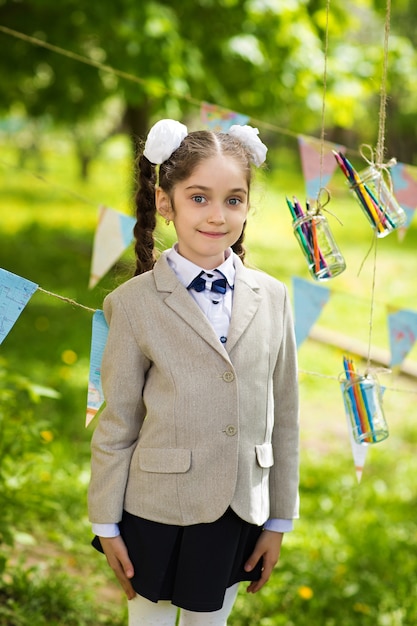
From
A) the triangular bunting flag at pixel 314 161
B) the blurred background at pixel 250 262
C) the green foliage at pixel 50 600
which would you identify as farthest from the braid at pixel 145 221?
→ the green foliage at pixel 50 600

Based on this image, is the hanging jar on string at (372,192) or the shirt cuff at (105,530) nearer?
the shirt cuff at (105,530)

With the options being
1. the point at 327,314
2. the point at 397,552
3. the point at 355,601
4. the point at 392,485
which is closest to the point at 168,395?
the point at 355,601

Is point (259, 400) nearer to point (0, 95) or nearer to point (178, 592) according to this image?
point (178, 592)

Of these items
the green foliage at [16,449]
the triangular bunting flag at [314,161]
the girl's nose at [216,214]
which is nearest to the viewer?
the girl's nose at [216,214]

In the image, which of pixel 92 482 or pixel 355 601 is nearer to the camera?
pixel 92 482

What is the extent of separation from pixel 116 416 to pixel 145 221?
0.51m

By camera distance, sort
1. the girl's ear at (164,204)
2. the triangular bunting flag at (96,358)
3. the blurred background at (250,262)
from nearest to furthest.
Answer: the girl's ear at (164,204), the triangular bunting flag at (96,358), the blurred background at (250,262)

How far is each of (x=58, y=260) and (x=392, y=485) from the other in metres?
5.34

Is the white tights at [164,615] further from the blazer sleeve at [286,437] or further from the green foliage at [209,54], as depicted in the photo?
the green foliage at [209,54]

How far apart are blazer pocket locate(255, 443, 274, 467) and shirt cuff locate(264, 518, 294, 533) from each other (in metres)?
0.16

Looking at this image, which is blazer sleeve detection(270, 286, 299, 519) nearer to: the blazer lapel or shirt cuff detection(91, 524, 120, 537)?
the blazer lapel

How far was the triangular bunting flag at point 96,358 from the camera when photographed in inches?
78.3

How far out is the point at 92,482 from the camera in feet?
6.14

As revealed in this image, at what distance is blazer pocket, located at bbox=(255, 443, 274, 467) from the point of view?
1.86 meters
